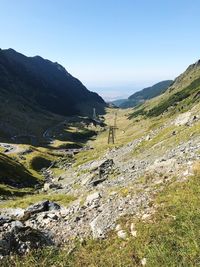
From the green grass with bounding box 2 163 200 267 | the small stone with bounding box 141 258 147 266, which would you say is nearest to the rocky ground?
the green grass with bounding box 2 163 200 267

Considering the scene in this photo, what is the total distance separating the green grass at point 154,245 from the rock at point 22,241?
32.6 inches

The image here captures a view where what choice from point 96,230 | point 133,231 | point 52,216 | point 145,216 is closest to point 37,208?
point 52,216

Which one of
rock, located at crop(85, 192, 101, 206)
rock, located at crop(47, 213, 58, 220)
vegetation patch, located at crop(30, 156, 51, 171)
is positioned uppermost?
rock, located at crop(85, 192, 101, 206)

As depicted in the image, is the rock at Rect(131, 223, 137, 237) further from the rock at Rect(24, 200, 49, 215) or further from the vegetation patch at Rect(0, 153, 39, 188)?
the vegetation patch at Rect(0, 153, 39, 188)

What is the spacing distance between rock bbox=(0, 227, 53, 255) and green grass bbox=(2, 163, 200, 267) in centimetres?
83

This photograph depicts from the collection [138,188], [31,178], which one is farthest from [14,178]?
[138,188]

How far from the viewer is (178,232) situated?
2023 centimetres

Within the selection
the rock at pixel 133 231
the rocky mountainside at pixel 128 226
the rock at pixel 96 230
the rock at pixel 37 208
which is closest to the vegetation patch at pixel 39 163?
the rock at pixel 37 208

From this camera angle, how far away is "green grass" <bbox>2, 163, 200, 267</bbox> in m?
18.3

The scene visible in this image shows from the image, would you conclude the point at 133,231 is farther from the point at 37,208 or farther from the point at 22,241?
the point at 37,208

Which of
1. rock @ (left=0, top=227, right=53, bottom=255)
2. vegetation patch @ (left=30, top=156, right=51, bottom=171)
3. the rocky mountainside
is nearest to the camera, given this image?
the rocky mountainside

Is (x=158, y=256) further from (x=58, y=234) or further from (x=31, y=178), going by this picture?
(x=31, y=178)

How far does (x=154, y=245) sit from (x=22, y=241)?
8.42 metres

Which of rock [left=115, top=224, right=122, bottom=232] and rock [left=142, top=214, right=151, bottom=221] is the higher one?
rock [left=142, top=214, right=151, bottom=221]
